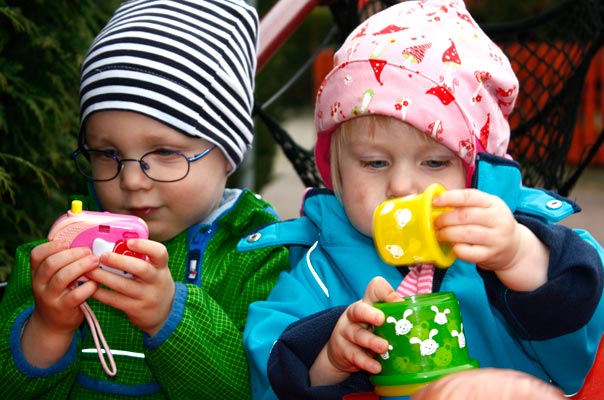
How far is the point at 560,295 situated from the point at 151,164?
1.05 metres

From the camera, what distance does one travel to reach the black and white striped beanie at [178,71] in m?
2.32

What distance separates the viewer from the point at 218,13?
2.60 meters

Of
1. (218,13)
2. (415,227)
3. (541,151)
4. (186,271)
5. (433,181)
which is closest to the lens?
(415,227)

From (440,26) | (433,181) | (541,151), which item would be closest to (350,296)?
(433,181)

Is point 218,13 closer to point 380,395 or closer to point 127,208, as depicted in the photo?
point 127,208

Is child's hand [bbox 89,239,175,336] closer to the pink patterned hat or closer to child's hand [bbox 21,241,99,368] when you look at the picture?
child's hand [bbox 21,241,99,368]

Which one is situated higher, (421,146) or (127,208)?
(421,146)

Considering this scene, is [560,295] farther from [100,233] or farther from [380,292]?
[100,233]

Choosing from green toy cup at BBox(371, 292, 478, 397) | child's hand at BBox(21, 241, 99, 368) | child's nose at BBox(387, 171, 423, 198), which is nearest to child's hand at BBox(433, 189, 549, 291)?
green toy cup at BBox(371, 292, 478, 397)

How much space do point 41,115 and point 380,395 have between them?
52.4 inches

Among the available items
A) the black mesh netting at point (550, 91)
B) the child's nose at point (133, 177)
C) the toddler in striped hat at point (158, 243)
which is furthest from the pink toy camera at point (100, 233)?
the black mesh netting at point (550, 91)

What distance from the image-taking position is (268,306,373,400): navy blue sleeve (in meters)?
1.92

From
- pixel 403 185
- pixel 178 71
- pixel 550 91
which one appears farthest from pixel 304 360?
pixel 550 91

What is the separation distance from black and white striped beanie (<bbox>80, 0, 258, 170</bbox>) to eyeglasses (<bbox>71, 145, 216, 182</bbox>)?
8 cm
